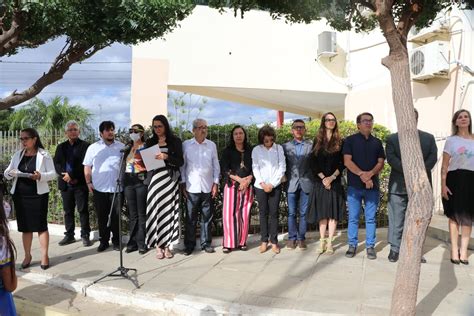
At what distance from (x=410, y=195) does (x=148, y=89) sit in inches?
434

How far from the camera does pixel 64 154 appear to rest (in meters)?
6.88

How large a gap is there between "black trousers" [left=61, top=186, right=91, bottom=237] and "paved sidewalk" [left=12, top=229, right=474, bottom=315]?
44 cm

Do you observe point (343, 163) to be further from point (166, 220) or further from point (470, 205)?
point (166, 220)

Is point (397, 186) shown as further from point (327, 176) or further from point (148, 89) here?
point (148, 89)

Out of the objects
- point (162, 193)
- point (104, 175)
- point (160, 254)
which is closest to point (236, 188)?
point (162, 193)

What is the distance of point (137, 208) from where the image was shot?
6324 millimetres

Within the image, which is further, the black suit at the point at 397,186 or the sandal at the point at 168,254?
the sandal at the point at 168,254

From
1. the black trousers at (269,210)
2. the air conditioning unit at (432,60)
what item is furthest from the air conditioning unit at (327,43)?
the black trousers at (269,210)

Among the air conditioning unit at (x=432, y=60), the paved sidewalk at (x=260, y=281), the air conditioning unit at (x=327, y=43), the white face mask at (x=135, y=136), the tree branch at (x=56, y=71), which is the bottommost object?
the paved sidewalk at (x=260, y=281)

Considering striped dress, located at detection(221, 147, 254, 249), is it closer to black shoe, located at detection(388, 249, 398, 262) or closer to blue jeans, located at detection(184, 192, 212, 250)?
blue jeans, located at detection(184, 192, 212, 250)

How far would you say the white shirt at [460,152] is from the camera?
5680 mm

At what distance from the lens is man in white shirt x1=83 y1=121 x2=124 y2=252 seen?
6.49 metres

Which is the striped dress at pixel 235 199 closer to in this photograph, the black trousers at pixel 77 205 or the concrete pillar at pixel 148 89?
the black trousers at pixel 77 205

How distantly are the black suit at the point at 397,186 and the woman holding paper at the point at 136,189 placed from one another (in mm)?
3231
